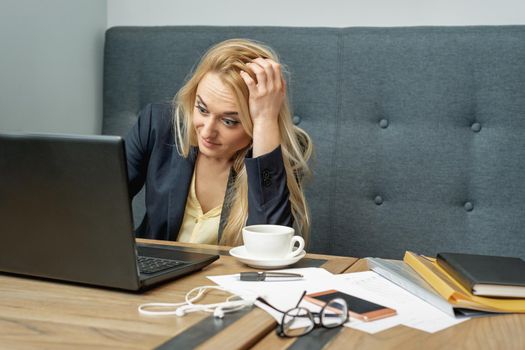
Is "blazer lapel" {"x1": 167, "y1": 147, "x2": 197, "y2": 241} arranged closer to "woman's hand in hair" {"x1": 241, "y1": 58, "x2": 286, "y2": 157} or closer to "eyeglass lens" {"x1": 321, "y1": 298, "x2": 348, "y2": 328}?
"woman's hand in hair" {"x1": 241, "y1": 58, "x2": 286, "y2": 157}

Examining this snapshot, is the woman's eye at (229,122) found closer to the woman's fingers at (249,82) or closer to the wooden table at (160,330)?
the woman's fingers at (249,82)

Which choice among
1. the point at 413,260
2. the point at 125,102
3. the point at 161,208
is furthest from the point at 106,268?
the point at 125,102

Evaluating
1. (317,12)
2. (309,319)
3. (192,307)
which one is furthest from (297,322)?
(317,12)

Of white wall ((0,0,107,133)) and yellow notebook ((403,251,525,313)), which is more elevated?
white wall ((0,0,107,133))

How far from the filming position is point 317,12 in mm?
2043

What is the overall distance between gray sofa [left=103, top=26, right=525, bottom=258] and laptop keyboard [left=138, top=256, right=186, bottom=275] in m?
0.89

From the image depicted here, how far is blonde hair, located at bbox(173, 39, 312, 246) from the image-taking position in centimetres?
147

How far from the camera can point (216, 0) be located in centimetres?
217

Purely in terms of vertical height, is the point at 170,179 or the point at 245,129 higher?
the point at 245,129

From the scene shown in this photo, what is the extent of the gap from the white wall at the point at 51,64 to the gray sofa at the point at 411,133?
59 cm

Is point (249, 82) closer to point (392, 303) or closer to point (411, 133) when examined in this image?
point (411, 133)

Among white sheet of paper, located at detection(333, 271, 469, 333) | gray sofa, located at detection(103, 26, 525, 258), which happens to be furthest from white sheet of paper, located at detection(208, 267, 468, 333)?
gray sofa, located at detection(103, 26, 525, 258)

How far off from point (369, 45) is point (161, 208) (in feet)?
2.47

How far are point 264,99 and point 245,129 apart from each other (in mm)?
83
